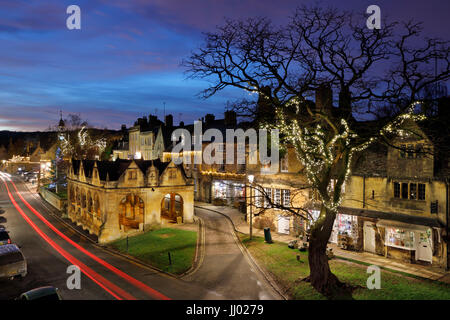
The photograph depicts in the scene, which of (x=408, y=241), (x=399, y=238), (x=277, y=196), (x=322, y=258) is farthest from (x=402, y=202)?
(x=277, y=196)

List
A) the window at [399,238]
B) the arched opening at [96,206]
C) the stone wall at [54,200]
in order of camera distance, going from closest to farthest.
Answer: the window at [399,238], the arched opening at [96,206], the stone wall at [54,200]

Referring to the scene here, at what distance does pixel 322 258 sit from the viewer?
17.5 meters

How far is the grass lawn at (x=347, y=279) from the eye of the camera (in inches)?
656

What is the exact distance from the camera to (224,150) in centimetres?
4594

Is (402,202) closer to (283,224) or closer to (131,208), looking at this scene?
(283,224)

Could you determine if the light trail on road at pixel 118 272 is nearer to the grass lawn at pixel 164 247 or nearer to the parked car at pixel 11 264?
the grass lawn at pixel 164 247

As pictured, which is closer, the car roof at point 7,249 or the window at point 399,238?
the car roof at point 7,249

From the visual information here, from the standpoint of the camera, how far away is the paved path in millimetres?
17562

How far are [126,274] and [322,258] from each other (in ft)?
42.9

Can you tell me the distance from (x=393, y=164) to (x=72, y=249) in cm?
2851

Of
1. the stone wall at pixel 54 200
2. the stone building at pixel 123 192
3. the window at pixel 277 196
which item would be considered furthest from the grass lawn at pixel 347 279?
the stone wall at pixel 54 200

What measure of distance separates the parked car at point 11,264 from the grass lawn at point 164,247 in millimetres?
8139

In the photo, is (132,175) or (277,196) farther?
(132,175)

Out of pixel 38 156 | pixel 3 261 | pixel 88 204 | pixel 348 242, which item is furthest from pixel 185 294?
pixel 38 156
